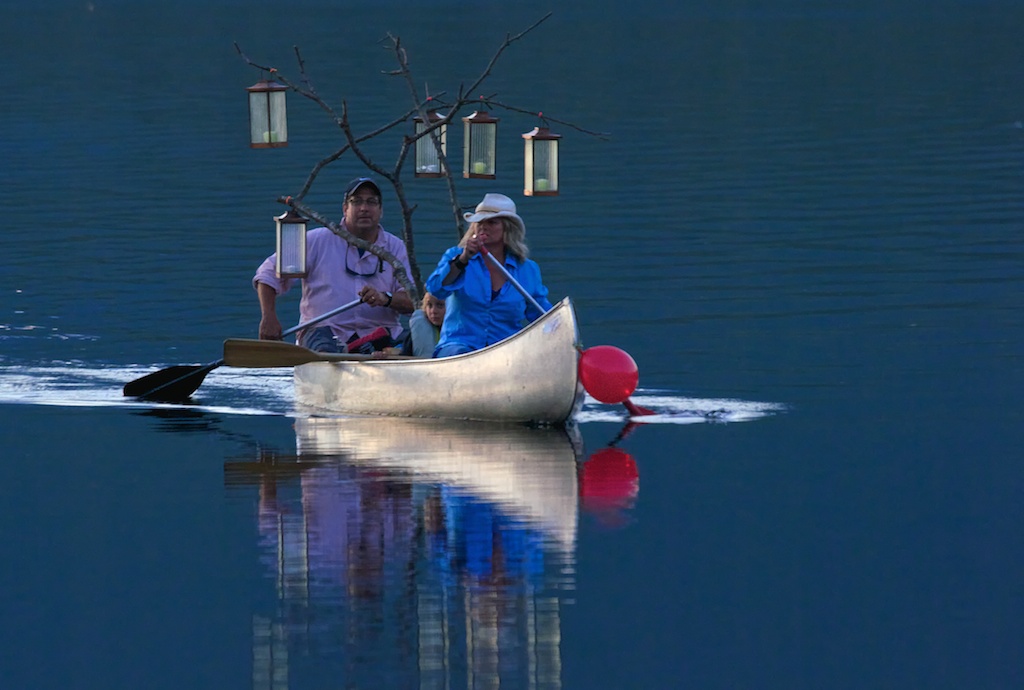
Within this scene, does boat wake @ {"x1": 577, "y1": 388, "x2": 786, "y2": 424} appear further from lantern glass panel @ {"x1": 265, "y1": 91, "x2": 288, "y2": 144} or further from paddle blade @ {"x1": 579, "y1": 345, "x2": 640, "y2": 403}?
lantern glass panel @ {"x1": 265, "y1": 91, "x2": 288, "y2": 144}

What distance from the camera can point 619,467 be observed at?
1085 centimetres

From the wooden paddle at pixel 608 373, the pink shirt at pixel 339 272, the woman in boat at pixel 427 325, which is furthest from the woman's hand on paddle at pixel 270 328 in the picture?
the wooden paddle at pixel 608 373

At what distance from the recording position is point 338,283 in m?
13.3

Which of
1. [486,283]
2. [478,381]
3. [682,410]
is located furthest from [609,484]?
[682,410]

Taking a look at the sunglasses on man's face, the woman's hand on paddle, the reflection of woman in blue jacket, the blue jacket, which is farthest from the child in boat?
the reflection of woman in blue jacket

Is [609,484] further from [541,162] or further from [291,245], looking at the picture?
[291,245]

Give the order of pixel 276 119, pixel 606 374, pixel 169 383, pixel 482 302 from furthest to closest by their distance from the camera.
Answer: pixel 169 383, pixel 276 119, pixel 482 302, pixel 606 374

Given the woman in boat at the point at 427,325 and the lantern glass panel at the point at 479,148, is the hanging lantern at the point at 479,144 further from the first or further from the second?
the woman in boat at the point at 427,325

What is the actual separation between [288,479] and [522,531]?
178 centimetres

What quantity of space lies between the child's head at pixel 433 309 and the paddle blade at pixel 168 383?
1.64 metres

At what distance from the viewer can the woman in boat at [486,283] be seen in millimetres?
11812

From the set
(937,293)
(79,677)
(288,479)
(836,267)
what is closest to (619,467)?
(288,479)

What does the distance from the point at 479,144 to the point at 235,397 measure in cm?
233

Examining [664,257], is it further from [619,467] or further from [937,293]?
[619,467]
